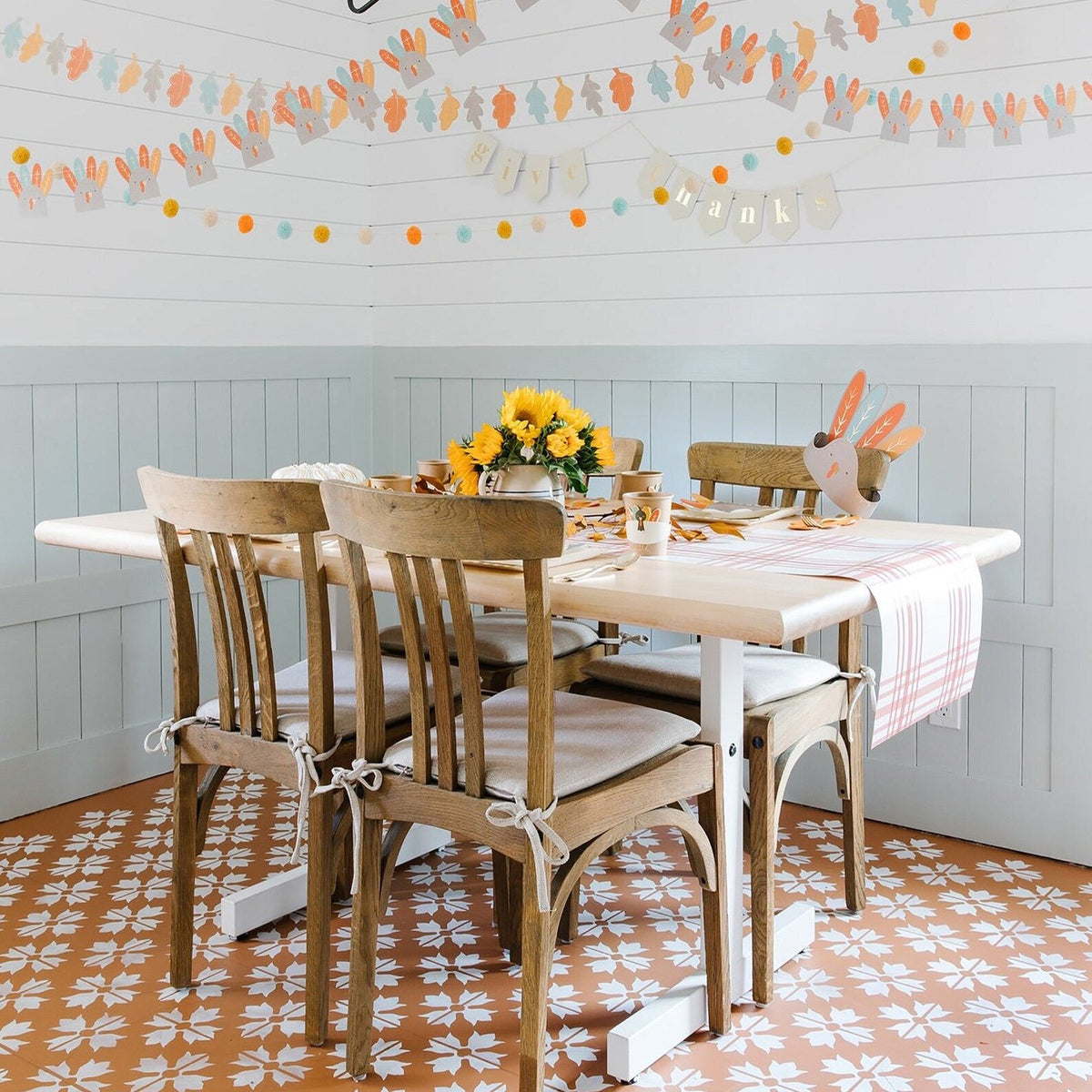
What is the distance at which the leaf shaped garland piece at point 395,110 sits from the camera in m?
3.87

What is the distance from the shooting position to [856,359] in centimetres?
305

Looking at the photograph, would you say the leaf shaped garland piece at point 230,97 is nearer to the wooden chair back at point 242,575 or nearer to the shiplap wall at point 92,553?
the shiplap wall at point 92,553

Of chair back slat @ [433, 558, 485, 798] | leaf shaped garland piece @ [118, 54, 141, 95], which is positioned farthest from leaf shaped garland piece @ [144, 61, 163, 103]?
chair back slat @ [433, 558, 485, 798]

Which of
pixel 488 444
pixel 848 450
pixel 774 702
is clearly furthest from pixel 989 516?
pixel 488 444

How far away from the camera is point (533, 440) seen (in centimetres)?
227

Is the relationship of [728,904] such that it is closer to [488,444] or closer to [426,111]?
[488,444]

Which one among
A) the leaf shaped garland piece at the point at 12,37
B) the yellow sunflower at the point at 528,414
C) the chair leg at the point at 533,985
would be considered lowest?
the chair leg at the point at 533,985

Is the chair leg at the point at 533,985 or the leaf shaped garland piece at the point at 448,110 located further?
the leaf shaped garland piece at the point at 448,110

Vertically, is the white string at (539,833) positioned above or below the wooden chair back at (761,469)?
below

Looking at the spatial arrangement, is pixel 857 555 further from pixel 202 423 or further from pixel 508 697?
pixel 202 423

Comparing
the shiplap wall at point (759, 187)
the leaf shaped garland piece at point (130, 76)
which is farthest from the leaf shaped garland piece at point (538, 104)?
the leaf shaped garland piece at point (130, 76)

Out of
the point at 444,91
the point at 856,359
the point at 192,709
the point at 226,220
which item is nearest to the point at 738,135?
the point at 856,359

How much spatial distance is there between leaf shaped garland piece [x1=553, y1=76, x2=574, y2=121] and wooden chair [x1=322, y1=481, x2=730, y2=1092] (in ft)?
6.08

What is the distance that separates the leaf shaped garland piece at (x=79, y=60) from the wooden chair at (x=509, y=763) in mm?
1846
